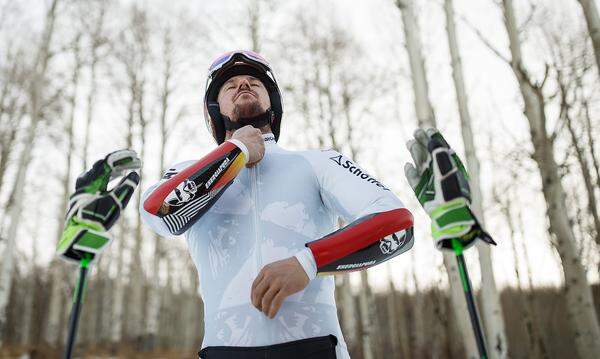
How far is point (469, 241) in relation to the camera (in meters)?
1.27

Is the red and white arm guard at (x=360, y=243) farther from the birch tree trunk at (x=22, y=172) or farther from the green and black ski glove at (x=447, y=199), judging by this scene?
the birch tree trunk at (x=22, y=172)

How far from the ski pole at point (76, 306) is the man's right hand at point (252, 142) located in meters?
0.75

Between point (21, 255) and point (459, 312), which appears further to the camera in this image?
point (21, 255)

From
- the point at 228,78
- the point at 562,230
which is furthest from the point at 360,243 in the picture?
the point at 562,230

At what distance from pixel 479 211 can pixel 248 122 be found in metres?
6.20

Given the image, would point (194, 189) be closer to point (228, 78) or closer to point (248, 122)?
point (248, 122)

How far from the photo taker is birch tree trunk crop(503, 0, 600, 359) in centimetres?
607

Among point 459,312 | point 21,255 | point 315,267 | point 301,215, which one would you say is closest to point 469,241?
point 315,267

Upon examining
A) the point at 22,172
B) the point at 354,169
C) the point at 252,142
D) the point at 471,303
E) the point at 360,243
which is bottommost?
the point at 471,303

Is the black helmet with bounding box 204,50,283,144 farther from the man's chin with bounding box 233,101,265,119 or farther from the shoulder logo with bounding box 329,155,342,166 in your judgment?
the shoulder logo with bounding box 329,155,342,166

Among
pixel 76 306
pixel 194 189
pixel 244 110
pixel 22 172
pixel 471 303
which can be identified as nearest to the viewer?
pixel 471 303

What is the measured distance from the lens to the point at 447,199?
128cm

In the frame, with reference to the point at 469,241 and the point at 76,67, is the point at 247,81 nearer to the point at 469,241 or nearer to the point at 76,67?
the point at 469,241

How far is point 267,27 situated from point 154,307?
9580 mm
